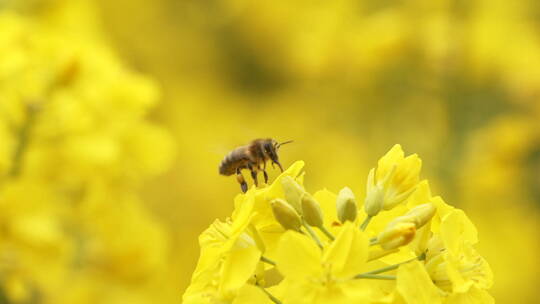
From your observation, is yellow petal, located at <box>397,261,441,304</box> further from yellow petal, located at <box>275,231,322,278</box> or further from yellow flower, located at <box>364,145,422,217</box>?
yellow flower, located at <box>364,145,422,217</box>

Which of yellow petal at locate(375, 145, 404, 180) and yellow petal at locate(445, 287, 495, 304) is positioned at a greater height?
yellow petal at locate(375, 145, 404, 180)

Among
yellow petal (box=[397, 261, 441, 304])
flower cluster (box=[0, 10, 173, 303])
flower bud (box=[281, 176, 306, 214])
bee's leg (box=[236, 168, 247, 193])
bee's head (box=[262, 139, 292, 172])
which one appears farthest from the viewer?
flower cluster (box=[0, 10, 173, 303])

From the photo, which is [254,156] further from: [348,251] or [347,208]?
[348,251]

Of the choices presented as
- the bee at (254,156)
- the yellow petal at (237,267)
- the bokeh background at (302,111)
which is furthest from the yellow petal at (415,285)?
the bokeh background at (302,111)

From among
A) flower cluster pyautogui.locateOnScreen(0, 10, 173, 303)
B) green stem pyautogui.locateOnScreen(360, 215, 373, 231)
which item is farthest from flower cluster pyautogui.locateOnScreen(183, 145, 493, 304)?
flower cluster pyautogui.locateOnScreen(0, 10, 173, 303)

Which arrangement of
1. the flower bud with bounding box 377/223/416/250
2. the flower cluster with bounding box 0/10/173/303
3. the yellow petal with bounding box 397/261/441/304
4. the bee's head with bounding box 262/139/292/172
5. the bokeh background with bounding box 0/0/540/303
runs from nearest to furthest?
the yellow petal with bounding box 397/261/441/304, the flower bud with bounding box 377/223/416/250, the bee's head with bounding box 262/139/292/172, the flower cluster with bounding box 0/10/173/303, the bokeh background with bounding box 0/0/540/303

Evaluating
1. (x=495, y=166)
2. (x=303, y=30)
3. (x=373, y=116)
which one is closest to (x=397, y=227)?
(x=495, y=166)

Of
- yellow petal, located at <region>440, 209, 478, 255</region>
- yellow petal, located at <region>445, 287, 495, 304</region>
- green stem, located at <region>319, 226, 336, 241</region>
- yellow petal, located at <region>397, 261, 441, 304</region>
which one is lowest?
yellow petal, located at <region>445, 287, 495, 304</region>
